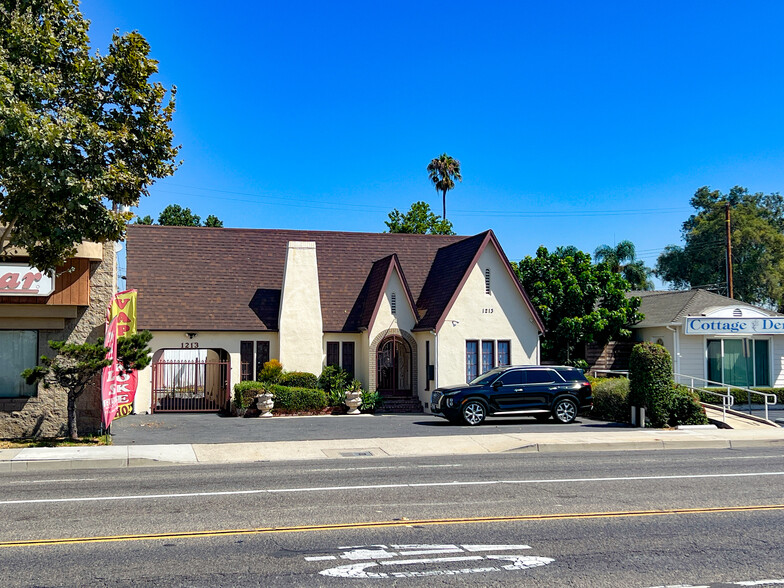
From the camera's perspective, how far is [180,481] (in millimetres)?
12906

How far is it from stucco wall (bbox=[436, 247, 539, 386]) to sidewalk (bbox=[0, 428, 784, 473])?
8663 mm

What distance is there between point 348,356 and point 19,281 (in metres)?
14.5

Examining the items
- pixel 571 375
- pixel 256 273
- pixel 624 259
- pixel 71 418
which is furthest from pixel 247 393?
pixel 624 259

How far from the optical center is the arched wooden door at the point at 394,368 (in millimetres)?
30875

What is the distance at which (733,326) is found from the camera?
1220 inches

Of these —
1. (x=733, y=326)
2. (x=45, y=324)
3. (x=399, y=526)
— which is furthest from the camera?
(x=733, y=326)

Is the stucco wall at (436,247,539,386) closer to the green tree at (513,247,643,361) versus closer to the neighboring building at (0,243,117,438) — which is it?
the green tree at (513,247,643,361)

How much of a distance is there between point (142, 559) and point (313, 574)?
1859 millimetres

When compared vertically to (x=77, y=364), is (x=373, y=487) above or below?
below

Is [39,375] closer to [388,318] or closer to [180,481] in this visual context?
[180,481]

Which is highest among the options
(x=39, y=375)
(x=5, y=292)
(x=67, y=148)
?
(x=67, y=148)

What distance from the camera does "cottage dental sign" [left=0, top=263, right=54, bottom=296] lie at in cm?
1945

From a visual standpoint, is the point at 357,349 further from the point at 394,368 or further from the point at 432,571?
the point at 432,571

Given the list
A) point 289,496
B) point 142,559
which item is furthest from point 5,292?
A: point 142,559
